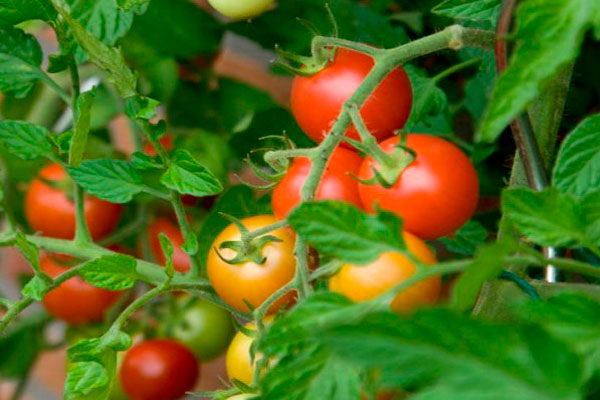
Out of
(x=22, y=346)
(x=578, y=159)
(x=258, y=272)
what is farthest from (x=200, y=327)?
(x=578, y=159)

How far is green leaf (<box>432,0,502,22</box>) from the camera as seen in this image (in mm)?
418

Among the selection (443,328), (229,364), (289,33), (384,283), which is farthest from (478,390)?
(289,33)

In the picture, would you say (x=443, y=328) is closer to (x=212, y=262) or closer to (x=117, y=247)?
(x=212, y=262)

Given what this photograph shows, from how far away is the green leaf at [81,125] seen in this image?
0.42 metres

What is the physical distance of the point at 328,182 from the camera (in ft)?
1.36

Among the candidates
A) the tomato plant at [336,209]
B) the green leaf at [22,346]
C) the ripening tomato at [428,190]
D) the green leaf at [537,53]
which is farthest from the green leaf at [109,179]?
the green leaf at [22,346]

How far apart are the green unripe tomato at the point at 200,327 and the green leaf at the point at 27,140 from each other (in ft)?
1.04

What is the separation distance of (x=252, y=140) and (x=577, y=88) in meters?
0.25

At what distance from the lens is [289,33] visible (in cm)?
68

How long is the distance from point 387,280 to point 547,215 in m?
0.08

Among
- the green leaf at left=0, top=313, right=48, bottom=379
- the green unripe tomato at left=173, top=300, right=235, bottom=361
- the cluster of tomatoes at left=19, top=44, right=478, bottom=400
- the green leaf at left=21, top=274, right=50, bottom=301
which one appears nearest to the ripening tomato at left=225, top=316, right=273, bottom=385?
the cluster of tomatoes at left=19, top=44, right=478, bottom=400

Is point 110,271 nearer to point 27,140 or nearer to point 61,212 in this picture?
point 27,140

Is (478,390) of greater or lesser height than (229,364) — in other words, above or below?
above

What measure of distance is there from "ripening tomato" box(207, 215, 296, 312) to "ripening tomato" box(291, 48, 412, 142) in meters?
0.06
